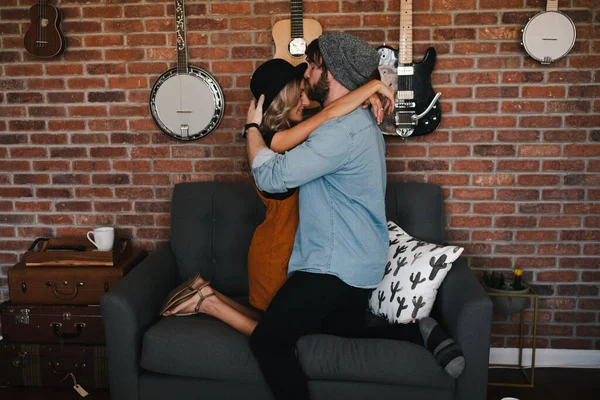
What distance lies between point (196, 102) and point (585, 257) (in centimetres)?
221

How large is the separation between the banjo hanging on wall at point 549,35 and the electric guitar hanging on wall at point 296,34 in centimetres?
103

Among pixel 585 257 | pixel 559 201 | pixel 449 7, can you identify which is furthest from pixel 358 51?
pixel 585 257

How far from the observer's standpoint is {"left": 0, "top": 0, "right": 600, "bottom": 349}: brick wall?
267 cm

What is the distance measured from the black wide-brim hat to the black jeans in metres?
0.72

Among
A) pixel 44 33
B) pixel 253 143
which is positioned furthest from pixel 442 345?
pixel 44 33

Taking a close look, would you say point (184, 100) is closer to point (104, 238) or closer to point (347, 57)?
point (104, 238)

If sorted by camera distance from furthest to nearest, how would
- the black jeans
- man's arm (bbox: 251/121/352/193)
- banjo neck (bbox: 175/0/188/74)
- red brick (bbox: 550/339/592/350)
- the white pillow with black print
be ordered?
red brick (bbox: 550/339/592/350), banjo neck (bbox: 175/0/188/74), the white pillow with black print, the black jeans, man's arm (bbox: 251/121/352/193)

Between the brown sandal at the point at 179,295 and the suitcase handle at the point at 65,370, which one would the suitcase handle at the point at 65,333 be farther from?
the brown sandal at the point at 179,295

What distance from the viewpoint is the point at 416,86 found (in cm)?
268

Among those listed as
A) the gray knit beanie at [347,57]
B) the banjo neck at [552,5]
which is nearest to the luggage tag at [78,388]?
the gray knit beanie at [347,57]

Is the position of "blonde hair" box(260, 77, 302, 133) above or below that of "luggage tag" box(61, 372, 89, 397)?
above

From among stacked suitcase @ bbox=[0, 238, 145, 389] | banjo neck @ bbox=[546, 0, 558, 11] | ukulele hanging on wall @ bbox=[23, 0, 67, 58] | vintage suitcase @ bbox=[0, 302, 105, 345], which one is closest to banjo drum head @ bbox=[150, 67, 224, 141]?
ukulele hanging on wall @ bbox=[23, 0, 67, 58]

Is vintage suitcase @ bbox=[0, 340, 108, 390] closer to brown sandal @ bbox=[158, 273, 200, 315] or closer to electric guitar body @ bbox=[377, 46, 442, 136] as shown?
brown sandal @ bbox=[158, 273, 200, 315]

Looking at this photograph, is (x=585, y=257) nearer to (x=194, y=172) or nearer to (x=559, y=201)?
(x=559, y=201)
